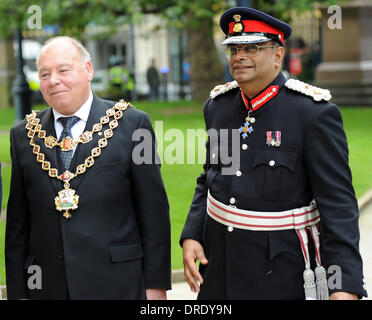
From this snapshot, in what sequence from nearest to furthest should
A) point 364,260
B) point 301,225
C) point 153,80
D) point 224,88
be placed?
1. point 301,225
2. point 224,88
3. point 364,260
4. point 153,80

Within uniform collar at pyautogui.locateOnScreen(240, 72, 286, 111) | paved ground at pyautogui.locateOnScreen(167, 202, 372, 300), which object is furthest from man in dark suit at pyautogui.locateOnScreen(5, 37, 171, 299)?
paved ground at pyautogui.locateOnScreen(167, 202, 372, 300)

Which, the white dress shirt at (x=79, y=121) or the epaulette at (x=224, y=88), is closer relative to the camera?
the white dress shirt at (x=79, y=121)

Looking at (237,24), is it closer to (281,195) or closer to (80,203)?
(281,195)

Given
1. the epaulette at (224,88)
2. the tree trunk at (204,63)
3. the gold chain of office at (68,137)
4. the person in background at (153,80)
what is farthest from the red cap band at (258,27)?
the person in background at (153,80)

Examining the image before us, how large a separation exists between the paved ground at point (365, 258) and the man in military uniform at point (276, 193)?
7.81 feet

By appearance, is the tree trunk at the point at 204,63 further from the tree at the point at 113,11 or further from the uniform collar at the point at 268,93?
the uniform collar at the point at 268,93

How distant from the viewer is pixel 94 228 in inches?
136

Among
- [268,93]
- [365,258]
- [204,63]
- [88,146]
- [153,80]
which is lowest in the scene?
[153,80]

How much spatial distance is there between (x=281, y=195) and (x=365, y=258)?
12.6ft

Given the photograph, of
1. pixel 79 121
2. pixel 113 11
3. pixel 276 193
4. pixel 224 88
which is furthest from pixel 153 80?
pixel 276 193

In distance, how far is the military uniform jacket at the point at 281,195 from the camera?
317 centimetres

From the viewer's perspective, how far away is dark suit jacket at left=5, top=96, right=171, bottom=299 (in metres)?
3.46
